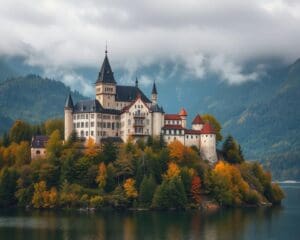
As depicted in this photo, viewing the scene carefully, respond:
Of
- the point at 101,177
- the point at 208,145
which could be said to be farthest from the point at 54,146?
the point at 208,145

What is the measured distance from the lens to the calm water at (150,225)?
9919 centimetres

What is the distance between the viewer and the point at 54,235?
97.9 m

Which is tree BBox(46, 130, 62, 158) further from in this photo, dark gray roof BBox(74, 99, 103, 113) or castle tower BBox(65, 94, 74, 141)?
dark gray roof BBox(74, 99, 103, 113)

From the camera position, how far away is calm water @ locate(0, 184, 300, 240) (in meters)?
99.2

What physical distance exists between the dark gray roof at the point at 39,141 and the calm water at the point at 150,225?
25.4 m

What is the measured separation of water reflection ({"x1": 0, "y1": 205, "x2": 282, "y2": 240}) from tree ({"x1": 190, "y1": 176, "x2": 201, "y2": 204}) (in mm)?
7058

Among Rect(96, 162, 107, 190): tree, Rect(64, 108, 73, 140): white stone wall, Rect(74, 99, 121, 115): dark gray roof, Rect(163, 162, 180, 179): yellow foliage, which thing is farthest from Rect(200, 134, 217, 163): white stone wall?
Rect(64, 108, 73, 140): white stone wall

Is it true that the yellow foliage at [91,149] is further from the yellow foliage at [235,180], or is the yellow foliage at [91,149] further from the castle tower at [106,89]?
the yellow foliage at [235,180]

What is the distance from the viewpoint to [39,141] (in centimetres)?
15238

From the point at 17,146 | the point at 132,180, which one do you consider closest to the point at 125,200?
the point at 132,180

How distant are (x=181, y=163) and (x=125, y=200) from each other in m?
16.6

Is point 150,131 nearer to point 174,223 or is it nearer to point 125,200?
point 125,200

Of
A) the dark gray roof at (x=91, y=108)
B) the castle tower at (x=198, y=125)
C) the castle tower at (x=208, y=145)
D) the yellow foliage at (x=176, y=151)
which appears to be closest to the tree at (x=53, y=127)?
the dark gray roof at (x=91, y=108)

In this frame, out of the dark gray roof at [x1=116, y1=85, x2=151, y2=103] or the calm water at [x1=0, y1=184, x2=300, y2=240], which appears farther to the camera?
the dark gray roof at [x1=116, y1=85, x2=151, y2=103]
